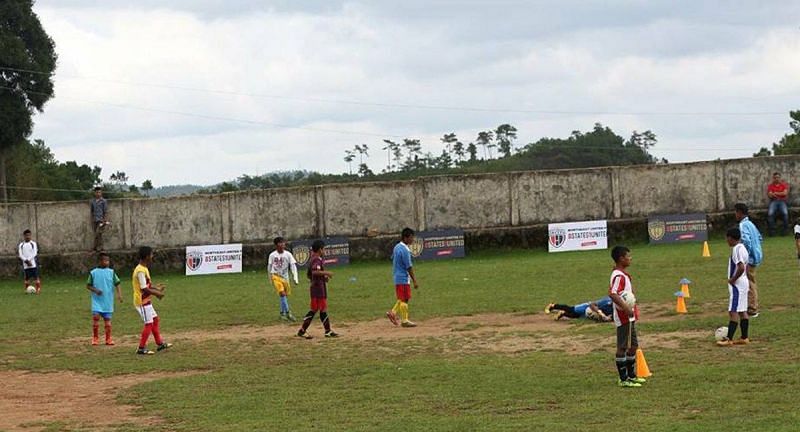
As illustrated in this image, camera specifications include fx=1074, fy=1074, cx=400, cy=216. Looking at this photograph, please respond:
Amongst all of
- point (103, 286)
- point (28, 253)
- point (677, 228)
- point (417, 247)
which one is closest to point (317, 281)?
point (103, 286)

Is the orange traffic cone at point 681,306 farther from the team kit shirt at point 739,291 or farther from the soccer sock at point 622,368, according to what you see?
the soccer sock at point 622,368

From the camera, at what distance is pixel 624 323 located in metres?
13.6

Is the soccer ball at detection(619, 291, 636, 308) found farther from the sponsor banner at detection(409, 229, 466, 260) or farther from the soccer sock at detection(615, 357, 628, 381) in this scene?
the sponsor banner at detection(409, 229, 466, 260)

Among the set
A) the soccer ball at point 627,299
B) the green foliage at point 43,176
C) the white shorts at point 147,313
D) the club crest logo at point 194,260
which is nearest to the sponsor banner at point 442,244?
the club crest logo at point 194,260

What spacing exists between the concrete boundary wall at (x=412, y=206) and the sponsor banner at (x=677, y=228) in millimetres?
1048

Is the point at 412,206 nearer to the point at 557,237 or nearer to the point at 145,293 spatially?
the point at 557,237

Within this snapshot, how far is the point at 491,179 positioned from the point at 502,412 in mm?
25889

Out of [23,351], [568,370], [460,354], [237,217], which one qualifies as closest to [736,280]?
[568,370]

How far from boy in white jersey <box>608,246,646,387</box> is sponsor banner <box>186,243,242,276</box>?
24660 mm

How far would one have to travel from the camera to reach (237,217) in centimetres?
3828

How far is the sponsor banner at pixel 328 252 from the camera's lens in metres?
36.9

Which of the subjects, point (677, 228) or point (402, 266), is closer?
point (402, 266)

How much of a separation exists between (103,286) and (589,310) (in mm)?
9321

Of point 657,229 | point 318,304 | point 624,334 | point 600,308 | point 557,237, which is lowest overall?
point 600,308
